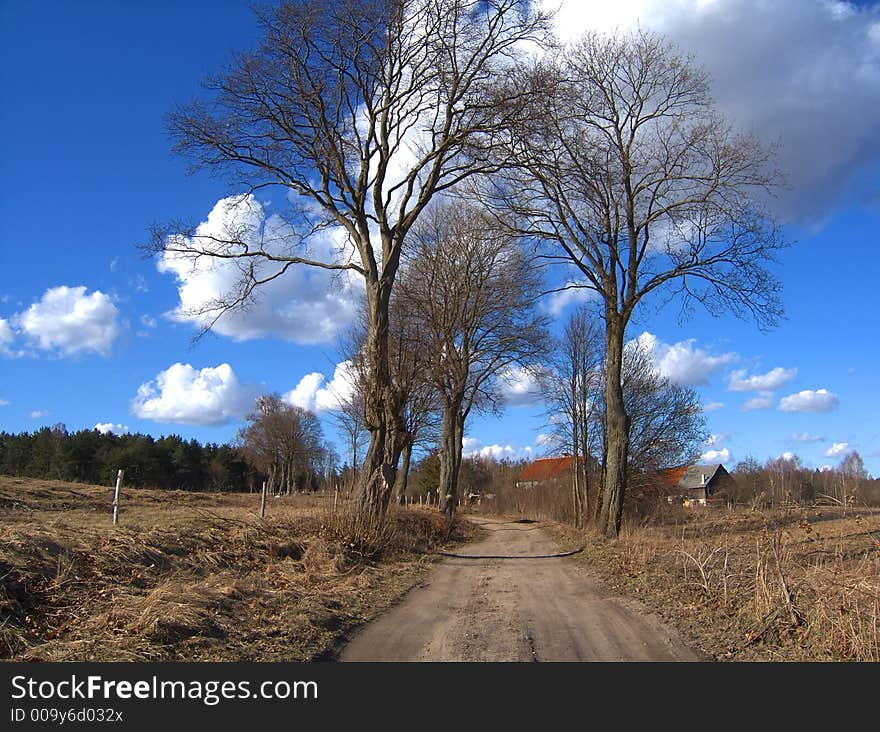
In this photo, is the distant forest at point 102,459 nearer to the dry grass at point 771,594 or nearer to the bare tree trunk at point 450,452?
the bare tree trunk at point 450,452

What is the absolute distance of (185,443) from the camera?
7288cm

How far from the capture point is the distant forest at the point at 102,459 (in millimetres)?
53281

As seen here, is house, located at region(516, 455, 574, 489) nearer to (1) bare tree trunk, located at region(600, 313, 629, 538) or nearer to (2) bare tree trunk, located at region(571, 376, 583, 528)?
(2) bare tree trunk, located at region(571, 376, 583, 528)

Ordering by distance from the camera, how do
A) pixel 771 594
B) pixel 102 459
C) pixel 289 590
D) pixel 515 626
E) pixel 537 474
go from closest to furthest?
1. pixel 771 594
2. pixel 515 626
3. pixel 289 590
4. pixel 102 459
5. pixel 537 474

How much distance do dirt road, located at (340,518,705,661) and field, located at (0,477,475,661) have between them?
535 mm

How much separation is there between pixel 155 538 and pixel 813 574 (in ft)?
29.1

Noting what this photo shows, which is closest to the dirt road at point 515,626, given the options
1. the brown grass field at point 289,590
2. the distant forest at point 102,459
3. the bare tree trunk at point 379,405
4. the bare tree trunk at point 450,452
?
the brown grass field at point 289,590

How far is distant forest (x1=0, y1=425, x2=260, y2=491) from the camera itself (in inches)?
2098

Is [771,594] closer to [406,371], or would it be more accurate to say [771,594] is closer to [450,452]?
[406,371]

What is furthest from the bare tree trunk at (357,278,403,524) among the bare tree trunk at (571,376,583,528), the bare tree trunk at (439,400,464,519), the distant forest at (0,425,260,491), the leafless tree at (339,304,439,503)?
the distant forest at (0,425,260,491)

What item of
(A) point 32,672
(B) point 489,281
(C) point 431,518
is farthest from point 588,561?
(B) point 489,281

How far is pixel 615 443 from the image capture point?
1850 centimetres

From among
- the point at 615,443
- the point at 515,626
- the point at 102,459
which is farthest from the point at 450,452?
the point at 102,459

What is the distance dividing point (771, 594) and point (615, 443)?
11369 mm
